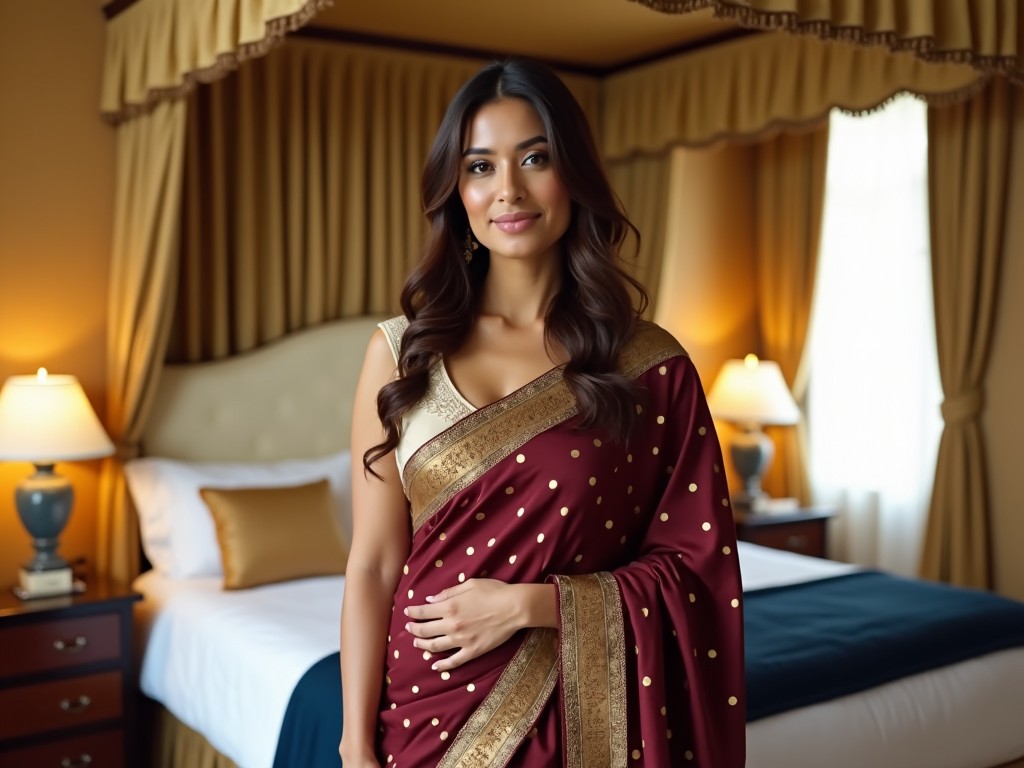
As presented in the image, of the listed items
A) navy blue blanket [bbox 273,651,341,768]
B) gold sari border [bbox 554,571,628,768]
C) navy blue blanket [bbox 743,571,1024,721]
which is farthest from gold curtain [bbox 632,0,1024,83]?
navy blue blanket [bbox 273,651,341,768]

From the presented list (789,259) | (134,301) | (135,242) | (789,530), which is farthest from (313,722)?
(789,259)

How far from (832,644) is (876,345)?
7.68 ft

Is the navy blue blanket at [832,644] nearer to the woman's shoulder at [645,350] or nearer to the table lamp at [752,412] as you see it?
the woman's shoulder at [645,350]

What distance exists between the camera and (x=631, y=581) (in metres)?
1.52

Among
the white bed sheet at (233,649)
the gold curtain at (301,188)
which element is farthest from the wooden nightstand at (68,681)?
the gold curtain at (301,188)

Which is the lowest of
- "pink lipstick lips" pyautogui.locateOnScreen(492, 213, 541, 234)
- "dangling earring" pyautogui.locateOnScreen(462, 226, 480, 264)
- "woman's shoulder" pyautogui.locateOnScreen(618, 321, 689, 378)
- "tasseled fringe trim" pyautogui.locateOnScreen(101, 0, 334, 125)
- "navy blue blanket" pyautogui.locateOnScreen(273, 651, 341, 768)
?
"navy blue blanket" pyautogui.locateOnScreen(273, 651, 341, 768)

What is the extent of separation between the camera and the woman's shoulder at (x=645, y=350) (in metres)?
1.60

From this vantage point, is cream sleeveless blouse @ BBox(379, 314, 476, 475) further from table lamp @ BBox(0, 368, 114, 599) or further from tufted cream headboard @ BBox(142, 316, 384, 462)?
tufted cream headboard @ BBox(142, 316, 384, 462)

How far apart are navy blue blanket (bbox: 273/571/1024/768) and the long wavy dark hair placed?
1.07m

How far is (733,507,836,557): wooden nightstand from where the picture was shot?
4.53m

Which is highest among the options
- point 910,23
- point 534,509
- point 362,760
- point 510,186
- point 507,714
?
point 910,23

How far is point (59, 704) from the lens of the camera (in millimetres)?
3090

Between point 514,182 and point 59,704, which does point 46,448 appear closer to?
point 59,704

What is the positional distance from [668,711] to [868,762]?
Answer: 3.59 ft
